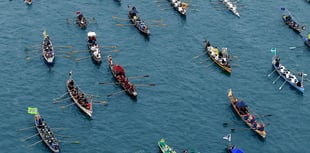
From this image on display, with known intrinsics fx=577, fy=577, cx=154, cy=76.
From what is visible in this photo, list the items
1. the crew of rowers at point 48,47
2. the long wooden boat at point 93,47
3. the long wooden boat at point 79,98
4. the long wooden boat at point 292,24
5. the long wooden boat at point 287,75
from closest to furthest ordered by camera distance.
A: 1. the long wooden boat at point 79,98
2. the long wooden boat at point 287,75
3. the crew of rowers at point 48,47
4. the long wooden boat at point 93,47
5. the long wooden boat at point 292,24

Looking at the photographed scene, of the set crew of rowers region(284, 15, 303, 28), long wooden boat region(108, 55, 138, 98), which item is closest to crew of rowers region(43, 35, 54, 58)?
long wooden boat region(108, 55, 138, 98)

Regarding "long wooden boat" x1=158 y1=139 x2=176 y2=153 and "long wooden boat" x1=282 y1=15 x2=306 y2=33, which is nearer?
"long wooden boat" x1=158 y1=139 x2=176 y2=153

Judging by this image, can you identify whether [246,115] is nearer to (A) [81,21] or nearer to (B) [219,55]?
(B) [219,55]

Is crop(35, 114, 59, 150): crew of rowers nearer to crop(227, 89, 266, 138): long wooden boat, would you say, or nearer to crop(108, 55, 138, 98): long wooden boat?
crop(108, 55, 138, 98): long wooden boat

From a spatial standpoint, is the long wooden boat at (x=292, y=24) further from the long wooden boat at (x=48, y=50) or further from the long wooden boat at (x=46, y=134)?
the long wooden boat at (x=46, y=134)

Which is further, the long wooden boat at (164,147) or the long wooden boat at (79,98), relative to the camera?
the long wooden boat at (79,98)

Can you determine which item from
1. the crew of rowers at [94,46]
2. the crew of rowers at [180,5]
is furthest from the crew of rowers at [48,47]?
the crew of rowers at [180,5]

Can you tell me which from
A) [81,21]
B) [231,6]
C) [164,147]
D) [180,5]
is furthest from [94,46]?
[231,6]
